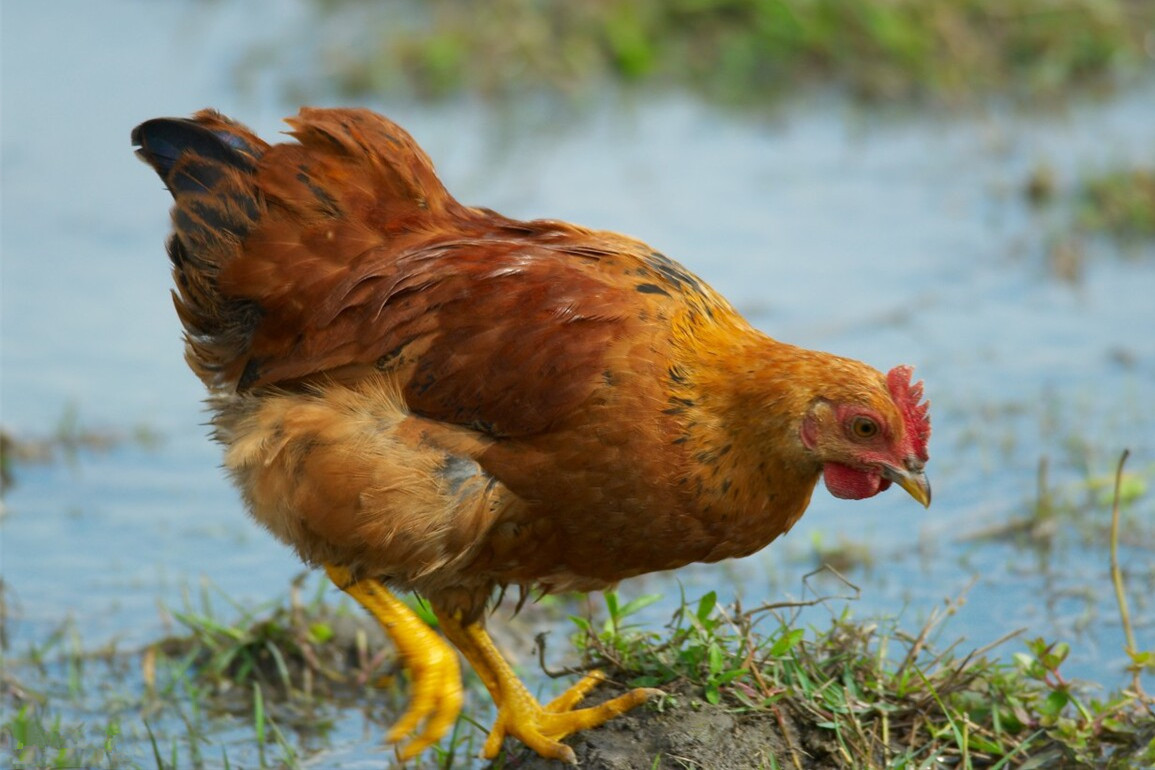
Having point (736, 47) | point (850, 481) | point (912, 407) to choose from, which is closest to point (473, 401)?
point (850, 481)

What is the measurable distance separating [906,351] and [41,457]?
3.65 metres

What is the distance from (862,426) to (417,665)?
1.37 m

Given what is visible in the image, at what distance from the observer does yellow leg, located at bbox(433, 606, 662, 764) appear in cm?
437

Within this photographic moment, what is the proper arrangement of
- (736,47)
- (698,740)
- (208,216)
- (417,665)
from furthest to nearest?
(736,47), (208,216), (417,665), (698,740)

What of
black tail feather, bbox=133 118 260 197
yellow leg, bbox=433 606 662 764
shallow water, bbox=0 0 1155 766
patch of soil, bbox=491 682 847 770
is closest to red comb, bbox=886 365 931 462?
patch of soil, bbox=491 682 847 770

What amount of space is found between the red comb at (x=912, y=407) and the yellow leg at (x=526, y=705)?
902mm

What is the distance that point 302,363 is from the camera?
4.62 m

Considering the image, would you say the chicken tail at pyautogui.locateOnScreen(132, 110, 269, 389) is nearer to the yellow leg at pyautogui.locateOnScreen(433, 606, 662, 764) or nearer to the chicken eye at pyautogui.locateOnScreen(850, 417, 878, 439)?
the yellow leg at pyautogui.locateOnScreen(433, 606, 662, 764)

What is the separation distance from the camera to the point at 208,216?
4820 millimetres

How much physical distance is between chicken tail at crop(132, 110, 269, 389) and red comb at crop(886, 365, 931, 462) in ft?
5.76

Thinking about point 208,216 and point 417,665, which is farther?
point 208,216

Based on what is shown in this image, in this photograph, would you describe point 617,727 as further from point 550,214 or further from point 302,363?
point 550,214

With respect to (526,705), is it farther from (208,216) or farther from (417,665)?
(208,216)

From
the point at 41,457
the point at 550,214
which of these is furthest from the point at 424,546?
the point at 550,214
